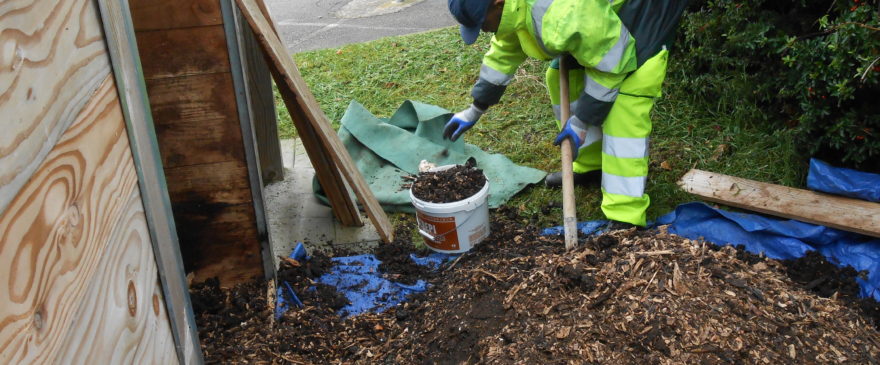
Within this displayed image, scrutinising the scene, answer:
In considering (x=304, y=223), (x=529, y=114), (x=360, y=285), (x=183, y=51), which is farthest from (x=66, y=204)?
(x=529, y=114)

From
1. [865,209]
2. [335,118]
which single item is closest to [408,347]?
[865,209]

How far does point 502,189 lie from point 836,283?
2.03 metres

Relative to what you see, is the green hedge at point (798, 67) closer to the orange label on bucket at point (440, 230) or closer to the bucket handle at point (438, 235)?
the bucket handle at point (438, 235)

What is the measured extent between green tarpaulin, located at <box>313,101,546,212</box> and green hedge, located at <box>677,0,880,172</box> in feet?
5.13

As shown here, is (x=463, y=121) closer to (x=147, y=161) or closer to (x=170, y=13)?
(x=170, y=13)

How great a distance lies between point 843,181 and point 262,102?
133 inches

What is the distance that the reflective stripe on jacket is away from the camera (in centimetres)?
330

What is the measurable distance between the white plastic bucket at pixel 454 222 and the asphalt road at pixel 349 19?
4901 millimetres

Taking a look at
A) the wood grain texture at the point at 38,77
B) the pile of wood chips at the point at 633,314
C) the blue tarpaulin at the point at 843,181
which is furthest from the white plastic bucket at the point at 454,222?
the wood grain texture at the point at 38,77

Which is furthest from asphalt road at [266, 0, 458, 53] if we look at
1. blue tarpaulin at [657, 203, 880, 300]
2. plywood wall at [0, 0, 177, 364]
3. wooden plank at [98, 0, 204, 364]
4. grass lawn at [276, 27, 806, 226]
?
plywood wall at [0, 0, 177, 364]

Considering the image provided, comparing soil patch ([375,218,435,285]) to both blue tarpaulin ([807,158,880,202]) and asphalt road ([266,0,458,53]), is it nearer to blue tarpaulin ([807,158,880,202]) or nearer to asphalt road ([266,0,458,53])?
blue tarpaulin ([807,158,880,202])

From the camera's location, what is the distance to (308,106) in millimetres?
3477

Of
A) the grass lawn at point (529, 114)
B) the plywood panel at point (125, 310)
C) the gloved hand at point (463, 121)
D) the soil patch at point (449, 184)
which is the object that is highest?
the plywood panel at point (125, 310)

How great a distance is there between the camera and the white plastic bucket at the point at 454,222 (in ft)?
12.3
